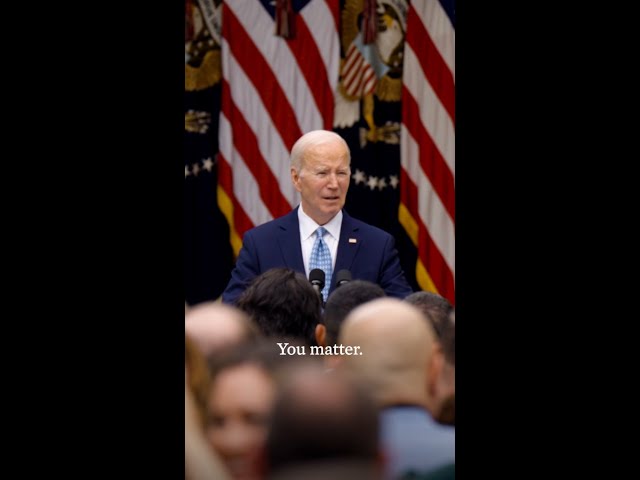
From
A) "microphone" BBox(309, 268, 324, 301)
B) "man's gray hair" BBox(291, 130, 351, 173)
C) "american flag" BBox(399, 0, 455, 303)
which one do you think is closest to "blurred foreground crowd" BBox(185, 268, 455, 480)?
"microphone" BBox(309, 268, 324, 301)

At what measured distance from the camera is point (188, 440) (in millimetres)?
2982

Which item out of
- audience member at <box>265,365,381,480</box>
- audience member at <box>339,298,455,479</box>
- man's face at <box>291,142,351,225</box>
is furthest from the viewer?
man's face at <box>291,142,351,225</box>

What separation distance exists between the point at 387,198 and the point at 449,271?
22.9 inches

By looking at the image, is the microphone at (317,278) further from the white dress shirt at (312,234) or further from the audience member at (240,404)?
the audience member at (240,404)

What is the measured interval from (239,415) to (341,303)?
0.56 m

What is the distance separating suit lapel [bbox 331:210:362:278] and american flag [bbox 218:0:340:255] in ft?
2.83

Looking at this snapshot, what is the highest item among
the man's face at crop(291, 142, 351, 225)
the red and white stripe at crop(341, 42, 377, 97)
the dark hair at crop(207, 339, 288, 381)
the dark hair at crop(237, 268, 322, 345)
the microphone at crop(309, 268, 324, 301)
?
the red and white stripe at crop(341, 42, 377, 97)

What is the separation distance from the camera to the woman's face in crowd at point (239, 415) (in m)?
2.64

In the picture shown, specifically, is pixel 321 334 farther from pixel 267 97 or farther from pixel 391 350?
pixel 267 97

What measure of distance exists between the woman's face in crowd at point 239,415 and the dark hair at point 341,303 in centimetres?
39

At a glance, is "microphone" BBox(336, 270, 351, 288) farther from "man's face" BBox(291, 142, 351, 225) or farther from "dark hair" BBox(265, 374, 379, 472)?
"dark hair" BBox(265, 374, 379, 472)

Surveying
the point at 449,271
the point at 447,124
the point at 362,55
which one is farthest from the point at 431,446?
the point at 362,55

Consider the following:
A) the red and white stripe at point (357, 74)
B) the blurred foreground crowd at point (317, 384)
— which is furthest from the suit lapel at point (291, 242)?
the red and white stripe at point (357, 74)

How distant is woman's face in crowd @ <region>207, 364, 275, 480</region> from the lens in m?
2.64
